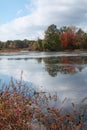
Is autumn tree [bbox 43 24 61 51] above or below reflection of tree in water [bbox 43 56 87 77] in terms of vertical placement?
above

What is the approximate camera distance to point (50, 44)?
82125 millimetres

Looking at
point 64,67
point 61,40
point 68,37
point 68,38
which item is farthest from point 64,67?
point 68,37

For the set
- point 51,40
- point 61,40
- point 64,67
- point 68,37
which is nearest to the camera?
point 64,67

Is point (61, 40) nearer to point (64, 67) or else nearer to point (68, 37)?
point (68, 37)

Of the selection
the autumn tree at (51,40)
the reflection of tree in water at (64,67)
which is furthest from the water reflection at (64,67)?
the autumn tree at (51,40)

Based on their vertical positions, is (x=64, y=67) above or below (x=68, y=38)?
below

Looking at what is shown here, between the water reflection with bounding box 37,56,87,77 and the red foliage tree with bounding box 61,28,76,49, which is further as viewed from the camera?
the red foliage tree with bounding box 61,28,76,49

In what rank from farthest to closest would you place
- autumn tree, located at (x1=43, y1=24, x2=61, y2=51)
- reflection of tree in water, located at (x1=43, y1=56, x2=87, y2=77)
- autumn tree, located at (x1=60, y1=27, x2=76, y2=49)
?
autumn tree, located at (x1=60, y1=27, x2=76, y2=49)
autumn tree, located at (x1=43, y1=24, x2=61, y2=51)
reflection of tree in water, located at (x1=43, y1=56, x2=87, y2=77)

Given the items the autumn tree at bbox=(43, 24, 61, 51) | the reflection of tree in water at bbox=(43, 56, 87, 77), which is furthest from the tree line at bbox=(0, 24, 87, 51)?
the reflection of tree in water at bbox=(43, 56, 87, 77)

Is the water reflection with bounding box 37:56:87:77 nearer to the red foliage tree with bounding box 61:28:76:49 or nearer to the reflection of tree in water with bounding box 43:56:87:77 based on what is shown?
the reflection of tree in water with bounding box 43:56:87:77

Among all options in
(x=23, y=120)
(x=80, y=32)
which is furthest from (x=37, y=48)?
(x=23, y=120)

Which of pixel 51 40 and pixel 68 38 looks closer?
pixel 51 40

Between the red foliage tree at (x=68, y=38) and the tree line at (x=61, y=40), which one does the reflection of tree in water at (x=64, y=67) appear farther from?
the red foliage tree at (x=68, y=38)

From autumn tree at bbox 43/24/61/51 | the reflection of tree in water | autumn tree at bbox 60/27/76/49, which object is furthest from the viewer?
autumn tree at bbox 60/27/76/49
